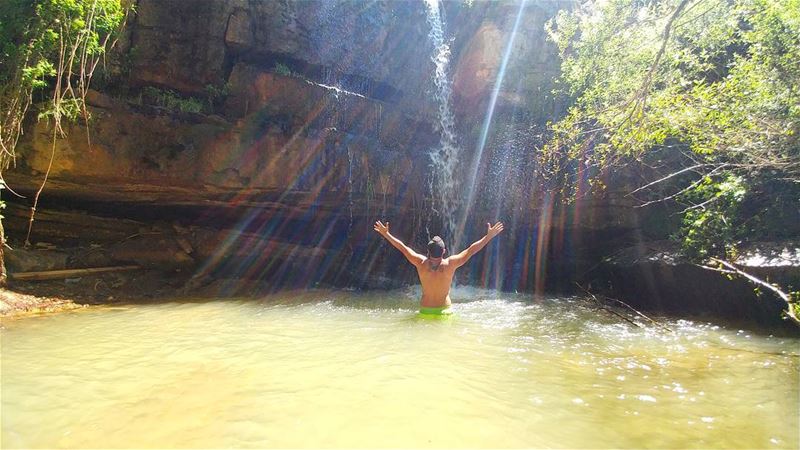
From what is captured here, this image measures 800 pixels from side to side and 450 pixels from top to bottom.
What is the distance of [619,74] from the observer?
26.3 feet

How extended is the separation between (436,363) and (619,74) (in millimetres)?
7262

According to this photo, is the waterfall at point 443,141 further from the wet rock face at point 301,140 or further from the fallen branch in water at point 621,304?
the fallen branch in water at point 621,304

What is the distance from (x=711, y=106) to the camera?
613cm

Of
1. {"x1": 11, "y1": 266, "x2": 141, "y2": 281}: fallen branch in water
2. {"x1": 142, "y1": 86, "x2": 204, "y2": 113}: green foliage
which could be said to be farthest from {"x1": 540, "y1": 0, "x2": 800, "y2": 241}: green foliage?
{"x1": 11, "y1": 266, "x2": 141, "y2": 281}: fallen branch in water

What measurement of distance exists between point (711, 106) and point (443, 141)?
23.9ft

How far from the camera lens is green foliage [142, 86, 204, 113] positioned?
898 cm

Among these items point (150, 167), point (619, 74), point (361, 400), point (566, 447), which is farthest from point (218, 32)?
point (566, 447)

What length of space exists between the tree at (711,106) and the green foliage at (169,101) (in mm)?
8305

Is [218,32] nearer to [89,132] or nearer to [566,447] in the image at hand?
[89,132]

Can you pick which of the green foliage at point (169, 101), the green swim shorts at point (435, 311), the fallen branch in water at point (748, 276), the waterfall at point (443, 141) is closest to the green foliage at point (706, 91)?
the fallen branch in water at point (748, 276)

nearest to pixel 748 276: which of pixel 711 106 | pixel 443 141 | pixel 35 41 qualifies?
pixel 711 106

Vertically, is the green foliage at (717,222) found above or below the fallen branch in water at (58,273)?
above

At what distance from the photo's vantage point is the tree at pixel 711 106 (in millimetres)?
5562

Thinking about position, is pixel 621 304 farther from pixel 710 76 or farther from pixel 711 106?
pixel 710 76
